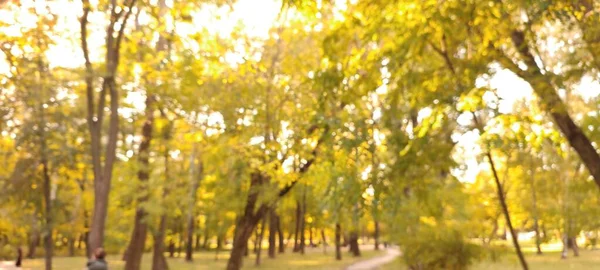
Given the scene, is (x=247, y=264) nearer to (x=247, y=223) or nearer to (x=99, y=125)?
(x=247, y=223)

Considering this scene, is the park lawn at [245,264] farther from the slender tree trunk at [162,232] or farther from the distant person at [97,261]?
the distant person at [97,261]

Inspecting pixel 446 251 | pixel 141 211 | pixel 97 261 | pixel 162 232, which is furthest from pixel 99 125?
pixel 162 232

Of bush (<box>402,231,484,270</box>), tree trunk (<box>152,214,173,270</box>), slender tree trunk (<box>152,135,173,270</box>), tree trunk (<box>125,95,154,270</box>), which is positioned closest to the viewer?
bush (<box>402,231,484,270</box>)

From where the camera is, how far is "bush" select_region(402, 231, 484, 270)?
20109 millimetres

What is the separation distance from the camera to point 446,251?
66.2 ft

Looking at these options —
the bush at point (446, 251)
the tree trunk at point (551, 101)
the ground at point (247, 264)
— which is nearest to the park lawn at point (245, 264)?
the ground at point (247, 264)

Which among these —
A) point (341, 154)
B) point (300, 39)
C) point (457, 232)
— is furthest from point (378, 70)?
point (457, 232)

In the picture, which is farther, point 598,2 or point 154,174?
point 154,174

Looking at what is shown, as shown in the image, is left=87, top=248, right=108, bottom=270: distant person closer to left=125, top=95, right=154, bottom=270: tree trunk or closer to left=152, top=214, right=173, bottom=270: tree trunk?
left=125, top=95, right=154, bottom=270: tree trunk

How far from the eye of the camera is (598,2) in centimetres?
781

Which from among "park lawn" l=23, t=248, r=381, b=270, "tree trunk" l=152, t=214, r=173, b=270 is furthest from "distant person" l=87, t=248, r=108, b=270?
"park lawn" l=23, t=248, r=381, b=270

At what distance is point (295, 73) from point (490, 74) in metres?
10.3

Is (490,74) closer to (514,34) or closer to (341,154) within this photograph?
(514,34)

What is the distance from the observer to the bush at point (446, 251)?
20.1 meters
